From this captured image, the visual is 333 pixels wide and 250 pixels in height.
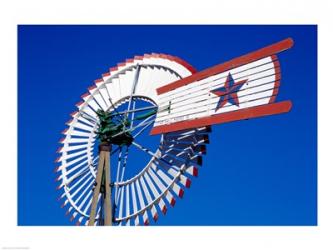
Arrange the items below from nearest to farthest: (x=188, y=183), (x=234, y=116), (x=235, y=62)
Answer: (x=234, y=116), (x=235, y=62), (x=188, y=183)

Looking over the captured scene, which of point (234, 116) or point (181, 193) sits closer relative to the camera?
point (234, 116)

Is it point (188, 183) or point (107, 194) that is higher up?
point (188, 183)

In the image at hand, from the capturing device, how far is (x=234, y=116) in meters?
14.0

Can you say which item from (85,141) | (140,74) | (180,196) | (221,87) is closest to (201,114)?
(221,87)

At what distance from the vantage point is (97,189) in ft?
59.1

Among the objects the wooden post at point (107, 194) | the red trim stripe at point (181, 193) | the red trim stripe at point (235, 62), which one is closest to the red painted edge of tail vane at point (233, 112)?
the red trim stripe at point (235, 62)

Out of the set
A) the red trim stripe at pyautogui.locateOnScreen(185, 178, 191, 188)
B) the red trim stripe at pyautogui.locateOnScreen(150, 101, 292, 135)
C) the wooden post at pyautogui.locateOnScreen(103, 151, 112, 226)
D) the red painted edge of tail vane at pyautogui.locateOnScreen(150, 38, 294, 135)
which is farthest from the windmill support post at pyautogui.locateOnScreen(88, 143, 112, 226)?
the red trim stripe at pyautogui.locateOnScreen(150, 101, 292, 135)

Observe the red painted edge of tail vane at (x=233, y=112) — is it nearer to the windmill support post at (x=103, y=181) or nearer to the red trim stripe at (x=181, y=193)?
the red trim stripe at (x=181, y=193)

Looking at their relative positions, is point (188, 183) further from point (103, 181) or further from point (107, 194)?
point (103, 181)

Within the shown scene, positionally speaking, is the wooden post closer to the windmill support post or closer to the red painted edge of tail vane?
the windmill support post

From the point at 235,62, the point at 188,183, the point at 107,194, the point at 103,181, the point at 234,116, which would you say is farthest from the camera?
the point at 103,181

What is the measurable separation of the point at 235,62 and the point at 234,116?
4.29ft

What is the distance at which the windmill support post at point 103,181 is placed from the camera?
17.8 meters

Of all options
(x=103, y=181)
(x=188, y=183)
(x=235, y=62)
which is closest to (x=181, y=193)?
(x=188, y=183)
